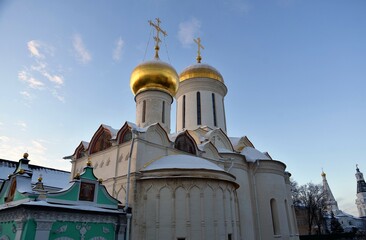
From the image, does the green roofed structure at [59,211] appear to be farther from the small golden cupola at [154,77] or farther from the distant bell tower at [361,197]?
the distant bell tower at [361,197]

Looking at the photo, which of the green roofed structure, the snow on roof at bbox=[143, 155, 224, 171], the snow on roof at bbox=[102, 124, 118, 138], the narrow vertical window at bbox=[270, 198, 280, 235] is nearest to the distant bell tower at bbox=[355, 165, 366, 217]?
the narrow vertical window at bbox=[270, 198, 280, 235]

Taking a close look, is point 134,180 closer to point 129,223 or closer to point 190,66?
point 129,223

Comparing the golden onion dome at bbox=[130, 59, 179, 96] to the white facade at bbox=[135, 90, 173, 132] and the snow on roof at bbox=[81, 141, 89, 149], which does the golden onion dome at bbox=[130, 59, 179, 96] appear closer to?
the white facade at bbox=[135, 90, 173, 132]

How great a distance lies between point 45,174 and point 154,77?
12.5 metres

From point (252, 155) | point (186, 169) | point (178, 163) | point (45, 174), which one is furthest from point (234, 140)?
point (45, 174)

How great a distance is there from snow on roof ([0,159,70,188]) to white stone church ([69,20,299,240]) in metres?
5.66

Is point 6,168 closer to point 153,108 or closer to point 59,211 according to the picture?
point 153,108

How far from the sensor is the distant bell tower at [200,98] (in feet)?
64.3

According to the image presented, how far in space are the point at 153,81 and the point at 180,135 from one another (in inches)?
161

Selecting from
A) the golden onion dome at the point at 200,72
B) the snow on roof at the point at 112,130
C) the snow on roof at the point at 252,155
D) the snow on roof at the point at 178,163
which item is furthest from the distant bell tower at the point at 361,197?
the snow on roof at the point at 112,130

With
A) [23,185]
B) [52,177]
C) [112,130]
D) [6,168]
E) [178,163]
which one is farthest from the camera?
[52,177]

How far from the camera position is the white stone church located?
10648mm

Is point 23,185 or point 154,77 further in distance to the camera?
point 154,77

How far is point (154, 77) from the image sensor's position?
1584cm
